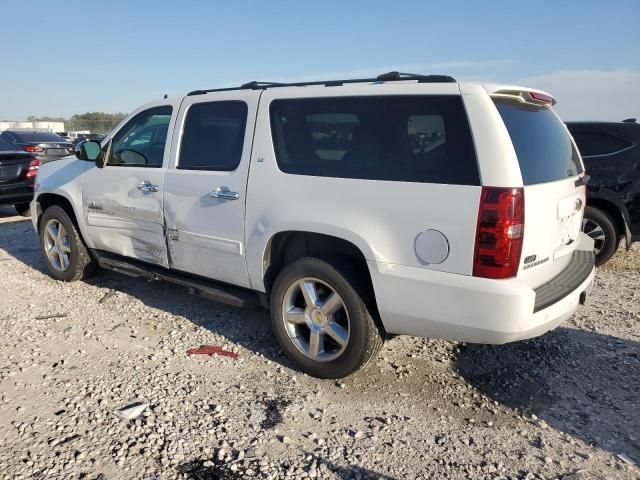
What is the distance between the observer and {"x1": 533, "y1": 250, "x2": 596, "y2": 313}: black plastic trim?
2887 mm

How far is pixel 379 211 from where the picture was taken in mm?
→ 2963

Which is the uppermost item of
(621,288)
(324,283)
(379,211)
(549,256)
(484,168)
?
(484,168)

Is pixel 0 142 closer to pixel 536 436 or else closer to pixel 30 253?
pixel 30 253

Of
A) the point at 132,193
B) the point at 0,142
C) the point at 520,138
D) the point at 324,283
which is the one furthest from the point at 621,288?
the point at 0,142

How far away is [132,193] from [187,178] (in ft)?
2.57

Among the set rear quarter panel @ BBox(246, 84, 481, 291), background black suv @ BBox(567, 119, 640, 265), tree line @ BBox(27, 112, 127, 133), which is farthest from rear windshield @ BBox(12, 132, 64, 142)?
tree line @ BBox(27, 112, 127, 133)

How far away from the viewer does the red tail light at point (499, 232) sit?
2.61 metres

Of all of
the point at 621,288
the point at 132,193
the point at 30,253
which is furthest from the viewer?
the point at 30,253

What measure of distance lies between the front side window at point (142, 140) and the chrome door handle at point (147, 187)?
179 mm

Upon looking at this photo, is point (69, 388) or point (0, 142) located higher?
point (0, 142)

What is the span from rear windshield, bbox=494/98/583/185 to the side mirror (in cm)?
369

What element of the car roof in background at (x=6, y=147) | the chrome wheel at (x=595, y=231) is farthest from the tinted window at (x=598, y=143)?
the car roof in background at (x=6, y=147)

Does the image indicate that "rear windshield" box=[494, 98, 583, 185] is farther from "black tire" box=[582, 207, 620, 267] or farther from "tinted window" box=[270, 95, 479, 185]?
"black tire" box=[582, 207, 620, 267]

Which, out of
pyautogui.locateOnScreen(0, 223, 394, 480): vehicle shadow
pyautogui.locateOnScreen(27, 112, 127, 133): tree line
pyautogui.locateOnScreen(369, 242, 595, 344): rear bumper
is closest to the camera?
pyautogui.locateOnScreen(0, 223, 394, 480): vehicle shadow
